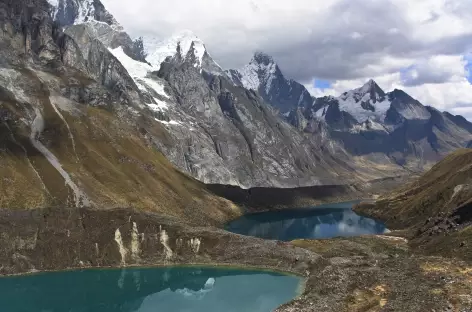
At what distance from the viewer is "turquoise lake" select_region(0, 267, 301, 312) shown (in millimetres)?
100062

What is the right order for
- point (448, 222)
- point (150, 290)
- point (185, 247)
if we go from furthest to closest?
1. point (448, 222)
2. point (185, 247)
3. point (150, 290)

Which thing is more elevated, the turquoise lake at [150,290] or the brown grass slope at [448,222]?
the brown grass slope at [448,222]

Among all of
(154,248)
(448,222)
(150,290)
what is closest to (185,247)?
(154,248)

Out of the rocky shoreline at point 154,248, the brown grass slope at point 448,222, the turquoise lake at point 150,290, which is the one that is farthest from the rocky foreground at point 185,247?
the turquoise lake at point 150,290

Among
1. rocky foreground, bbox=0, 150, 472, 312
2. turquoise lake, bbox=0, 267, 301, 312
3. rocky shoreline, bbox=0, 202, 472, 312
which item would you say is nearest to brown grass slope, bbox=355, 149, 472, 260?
rocky foreground, bbox=0, 150, 472, 312

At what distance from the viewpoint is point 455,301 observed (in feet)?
247

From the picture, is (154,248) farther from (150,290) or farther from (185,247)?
(150,290)

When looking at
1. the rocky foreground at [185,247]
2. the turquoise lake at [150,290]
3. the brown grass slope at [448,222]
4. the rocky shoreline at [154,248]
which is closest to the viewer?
the turquoise lake at [150,290]

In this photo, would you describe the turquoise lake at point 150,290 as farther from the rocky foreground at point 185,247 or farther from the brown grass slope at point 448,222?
the brown grass slope at point 448,222

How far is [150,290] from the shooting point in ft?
373

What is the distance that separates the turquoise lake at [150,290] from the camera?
10006cm

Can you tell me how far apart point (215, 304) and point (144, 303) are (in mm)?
15370

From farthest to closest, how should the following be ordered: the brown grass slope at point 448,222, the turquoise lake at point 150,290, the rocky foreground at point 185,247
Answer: the brown grass slope at point 448,222 < the rocky foreground at point 185,247 < the turquoise lake at point 150,290

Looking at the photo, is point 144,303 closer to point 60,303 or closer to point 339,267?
point 60,303
